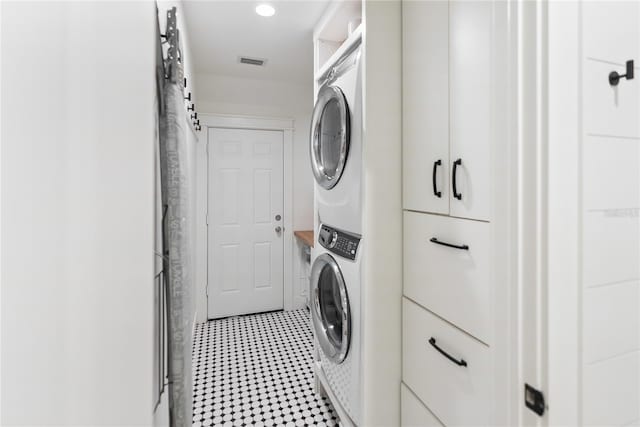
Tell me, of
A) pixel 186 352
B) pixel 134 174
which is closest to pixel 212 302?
pixel 186 352

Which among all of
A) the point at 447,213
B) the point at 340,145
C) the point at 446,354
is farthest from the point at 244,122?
the point at 446,354

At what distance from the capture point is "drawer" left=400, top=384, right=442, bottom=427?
131cm

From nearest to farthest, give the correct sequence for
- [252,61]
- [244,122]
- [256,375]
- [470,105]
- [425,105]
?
[470,105], [425,105], [256,375], [252,61], [244,122]

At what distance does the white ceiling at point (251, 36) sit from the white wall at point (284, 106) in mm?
132

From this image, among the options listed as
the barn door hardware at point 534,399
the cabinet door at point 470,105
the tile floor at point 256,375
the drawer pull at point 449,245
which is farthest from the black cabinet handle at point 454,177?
the tile floor at point 256,375

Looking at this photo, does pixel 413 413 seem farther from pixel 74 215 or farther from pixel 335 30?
pixel 335 30

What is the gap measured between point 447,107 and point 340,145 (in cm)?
62

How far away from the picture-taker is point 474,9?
3.45ft

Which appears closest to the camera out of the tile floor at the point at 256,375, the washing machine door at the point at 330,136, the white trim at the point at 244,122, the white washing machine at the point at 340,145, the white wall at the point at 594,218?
the white wall at the point at 594,218

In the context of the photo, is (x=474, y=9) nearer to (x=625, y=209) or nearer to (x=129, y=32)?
(x=625, y=209)

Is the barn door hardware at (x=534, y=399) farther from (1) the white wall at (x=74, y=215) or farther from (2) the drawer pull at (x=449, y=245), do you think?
(1) the white wall at (x=74, y=215)

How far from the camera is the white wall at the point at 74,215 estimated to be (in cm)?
40

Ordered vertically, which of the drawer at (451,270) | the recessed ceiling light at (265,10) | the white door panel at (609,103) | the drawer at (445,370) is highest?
the recessed ceiling light at (265,10)

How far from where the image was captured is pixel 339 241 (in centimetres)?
172
